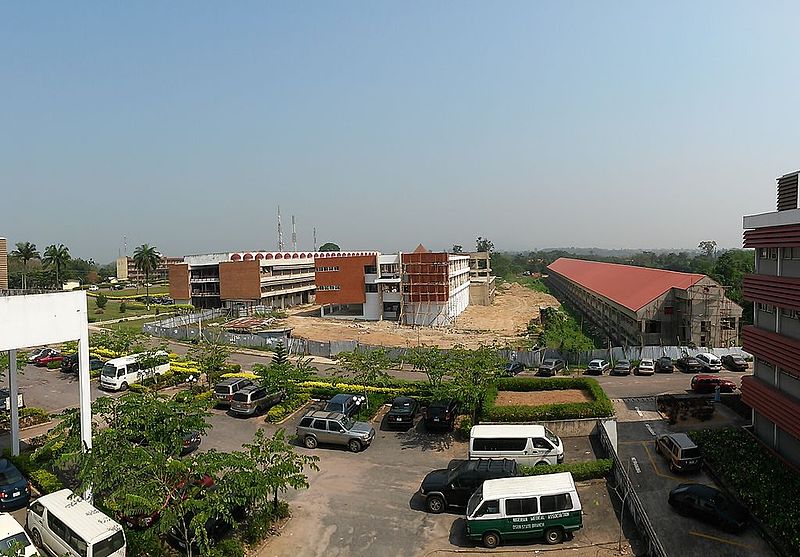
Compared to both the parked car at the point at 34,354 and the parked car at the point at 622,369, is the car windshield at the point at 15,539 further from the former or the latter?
the parked car at the point at 34,354

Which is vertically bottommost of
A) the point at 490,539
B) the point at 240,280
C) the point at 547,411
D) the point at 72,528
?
the point at 490,539

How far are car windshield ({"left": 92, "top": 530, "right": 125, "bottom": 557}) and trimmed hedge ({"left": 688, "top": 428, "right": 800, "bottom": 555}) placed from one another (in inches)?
622

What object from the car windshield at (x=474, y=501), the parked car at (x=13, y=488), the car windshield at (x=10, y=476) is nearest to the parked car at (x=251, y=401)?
the parked car at (x=13, y=488)

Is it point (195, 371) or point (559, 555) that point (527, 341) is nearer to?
point (195, 371)

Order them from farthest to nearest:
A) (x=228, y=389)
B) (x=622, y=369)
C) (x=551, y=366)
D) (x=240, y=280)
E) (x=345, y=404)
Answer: (x=240, y=280), (x=551, y=366), (x=622, y=369), (x=228, y=389), (x=345, y=404)

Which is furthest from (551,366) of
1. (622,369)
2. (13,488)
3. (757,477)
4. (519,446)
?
(13,488)

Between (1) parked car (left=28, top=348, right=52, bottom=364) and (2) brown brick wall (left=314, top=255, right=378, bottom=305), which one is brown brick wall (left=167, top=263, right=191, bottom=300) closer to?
(2) brown brick wall (left=314, top=255, right=378, bottom=305)

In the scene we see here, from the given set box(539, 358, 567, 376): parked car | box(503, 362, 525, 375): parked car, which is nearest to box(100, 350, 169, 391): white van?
box(503, 362, 525, 375): parked car

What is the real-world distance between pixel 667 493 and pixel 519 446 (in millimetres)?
4706

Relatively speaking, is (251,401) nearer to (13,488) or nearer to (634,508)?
(13,488)

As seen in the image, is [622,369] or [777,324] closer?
[777,324]

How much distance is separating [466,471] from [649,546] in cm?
515

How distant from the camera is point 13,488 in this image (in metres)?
16.0

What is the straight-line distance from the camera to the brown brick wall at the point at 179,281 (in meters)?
76.0
